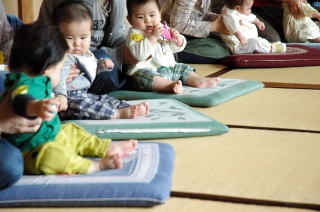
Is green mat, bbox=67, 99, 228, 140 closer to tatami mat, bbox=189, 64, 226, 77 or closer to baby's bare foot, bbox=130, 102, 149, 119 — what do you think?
baby's bare foot, bbox=130, 102, 149, 119

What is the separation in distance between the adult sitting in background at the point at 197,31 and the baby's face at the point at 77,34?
1606 mm

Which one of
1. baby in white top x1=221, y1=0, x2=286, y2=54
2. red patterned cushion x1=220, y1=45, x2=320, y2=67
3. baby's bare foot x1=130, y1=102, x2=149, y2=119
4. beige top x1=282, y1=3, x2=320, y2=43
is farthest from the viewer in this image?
beige top x1=282, y1=3, x2=320, y2=43

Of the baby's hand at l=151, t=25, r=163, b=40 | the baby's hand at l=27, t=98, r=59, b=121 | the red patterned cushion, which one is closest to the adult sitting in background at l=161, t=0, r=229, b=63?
the red patterned cushion

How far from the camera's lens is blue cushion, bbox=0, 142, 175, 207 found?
1.40 m

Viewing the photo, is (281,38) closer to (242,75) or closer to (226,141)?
(242,75)

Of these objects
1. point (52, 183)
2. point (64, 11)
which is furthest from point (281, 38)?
point (52, 183)

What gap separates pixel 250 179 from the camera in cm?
162

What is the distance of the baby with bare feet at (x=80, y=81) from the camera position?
7.34 feet

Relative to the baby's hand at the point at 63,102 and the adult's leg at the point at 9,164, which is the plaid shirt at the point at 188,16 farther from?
the adult's leg at the point at 9,164

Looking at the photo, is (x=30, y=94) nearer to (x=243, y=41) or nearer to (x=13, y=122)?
(x=13, y=122)

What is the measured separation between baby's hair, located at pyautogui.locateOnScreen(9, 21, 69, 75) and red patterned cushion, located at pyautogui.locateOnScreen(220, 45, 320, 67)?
2366 millimetres

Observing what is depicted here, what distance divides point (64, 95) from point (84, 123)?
0.13 metres

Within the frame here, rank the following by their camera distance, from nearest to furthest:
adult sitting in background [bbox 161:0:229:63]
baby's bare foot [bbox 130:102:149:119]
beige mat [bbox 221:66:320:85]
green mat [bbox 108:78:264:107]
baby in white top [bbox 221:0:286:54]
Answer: baby's bare foot [bbox 130:102:149:119]
green mat [bbox 108:78:264:107]
beige mat [bbox 221:66:320:85]
adult sitting in background [bbox 161:0:229:63]
baby in white top [bbox 221:0:286:54]

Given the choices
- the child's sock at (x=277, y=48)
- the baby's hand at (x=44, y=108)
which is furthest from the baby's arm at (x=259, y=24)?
the baby's hand at (x=44, y=108)
